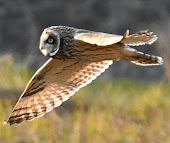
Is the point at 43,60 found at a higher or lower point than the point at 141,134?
higher

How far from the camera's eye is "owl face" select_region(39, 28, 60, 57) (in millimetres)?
3211

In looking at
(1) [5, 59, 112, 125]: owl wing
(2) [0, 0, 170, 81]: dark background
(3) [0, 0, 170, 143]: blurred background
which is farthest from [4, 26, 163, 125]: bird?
(2) [0, 0, 170, 81]: dark background

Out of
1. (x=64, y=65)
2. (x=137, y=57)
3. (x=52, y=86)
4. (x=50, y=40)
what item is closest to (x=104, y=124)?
(x=52, y=86)

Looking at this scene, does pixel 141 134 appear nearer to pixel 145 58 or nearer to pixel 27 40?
pixel 145 58

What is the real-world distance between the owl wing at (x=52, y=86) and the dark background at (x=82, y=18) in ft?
17.8

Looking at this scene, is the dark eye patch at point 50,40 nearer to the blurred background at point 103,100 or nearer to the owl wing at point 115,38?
the owl wing at point 115,38

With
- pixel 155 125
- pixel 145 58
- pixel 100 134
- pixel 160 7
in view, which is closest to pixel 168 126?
pixel 155 125

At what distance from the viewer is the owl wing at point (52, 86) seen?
13.6 ft

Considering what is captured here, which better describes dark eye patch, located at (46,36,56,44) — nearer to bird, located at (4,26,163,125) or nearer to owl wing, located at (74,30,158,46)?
bird, located at (4,26,163,125)

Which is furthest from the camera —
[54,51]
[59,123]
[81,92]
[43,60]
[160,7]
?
[160,7]

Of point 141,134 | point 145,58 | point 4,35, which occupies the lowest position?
point 141,134

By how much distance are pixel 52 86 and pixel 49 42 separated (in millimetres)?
1085

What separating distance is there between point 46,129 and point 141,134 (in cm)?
65

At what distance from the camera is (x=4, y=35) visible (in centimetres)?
1047
